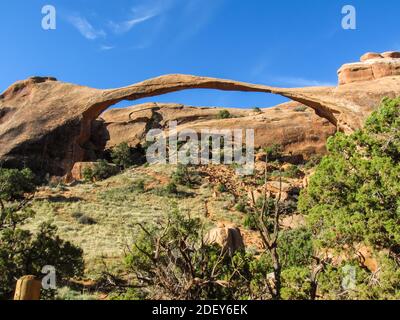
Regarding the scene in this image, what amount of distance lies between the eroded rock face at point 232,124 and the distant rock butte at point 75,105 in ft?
44.8

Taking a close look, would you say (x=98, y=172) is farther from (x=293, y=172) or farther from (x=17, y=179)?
(x=293, y=172)

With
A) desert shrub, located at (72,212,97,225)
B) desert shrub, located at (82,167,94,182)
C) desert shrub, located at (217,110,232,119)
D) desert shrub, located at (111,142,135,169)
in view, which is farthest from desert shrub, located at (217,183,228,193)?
desert shrub, located at (217,110,232,119)

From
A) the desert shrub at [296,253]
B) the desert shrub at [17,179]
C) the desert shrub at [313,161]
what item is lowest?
the desert shrub at [296,253]

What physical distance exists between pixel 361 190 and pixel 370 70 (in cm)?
1289

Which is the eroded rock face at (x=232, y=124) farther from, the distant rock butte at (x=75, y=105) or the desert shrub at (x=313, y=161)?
the distant rock butte at (x=75, y=105)

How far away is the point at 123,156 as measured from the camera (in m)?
33.6

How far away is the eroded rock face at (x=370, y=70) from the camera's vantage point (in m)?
17.6

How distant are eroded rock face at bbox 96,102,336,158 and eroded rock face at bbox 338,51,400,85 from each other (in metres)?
13.5

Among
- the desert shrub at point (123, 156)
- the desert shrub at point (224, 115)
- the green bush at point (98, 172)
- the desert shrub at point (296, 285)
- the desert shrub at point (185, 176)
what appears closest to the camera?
the desert shrub at point (296, 285)

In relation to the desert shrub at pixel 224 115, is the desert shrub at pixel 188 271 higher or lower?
lower

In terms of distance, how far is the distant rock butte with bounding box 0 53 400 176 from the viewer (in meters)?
15.1

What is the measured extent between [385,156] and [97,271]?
9.54 m

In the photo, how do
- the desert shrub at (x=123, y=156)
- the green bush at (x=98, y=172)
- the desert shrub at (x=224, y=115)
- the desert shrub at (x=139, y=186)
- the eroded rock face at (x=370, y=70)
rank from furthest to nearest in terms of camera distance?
the desert shrub at (x=224, y=115) → the desert shrub at (x=123, y=156) → the green bush at (x=98, y=172) → the desert shrub at (x=139, y=186) → the eroded rock face at (x=370, y=70)

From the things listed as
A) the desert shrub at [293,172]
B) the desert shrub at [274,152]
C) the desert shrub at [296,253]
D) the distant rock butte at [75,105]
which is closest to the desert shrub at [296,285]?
the desert shrub at [296,253]
